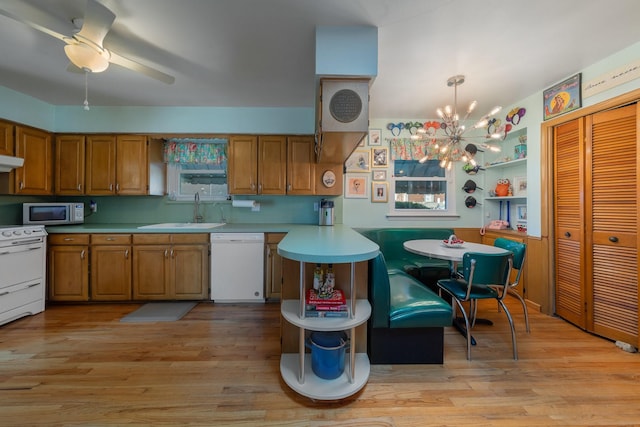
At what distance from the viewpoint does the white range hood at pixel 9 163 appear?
2.46 m

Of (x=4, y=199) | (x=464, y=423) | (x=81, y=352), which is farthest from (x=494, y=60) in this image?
(x=4, y=199)

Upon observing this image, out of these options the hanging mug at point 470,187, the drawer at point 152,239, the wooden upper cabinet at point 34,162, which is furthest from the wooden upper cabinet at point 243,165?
the hanging mug at point 470,187

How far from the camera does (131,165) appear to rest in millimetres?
3207

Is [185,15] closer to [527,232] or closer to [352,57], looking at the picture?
[352,57]

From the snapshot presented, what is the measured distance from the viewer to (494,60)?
7.22 feet

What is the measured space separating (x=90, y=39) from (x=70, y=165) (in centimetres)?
229

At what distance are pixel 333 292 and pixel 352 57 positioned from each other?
1611mm

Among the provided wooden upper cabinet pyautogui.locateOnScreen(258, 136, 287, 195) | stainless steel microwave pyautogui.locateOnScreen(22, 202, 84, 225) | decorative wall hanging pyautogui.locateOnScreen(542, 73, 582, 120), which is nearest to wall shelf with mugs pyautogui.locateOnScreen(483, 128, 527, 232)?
decorative wall hanging pyautogui.locateOnScreen(542, 73, 582, 120)

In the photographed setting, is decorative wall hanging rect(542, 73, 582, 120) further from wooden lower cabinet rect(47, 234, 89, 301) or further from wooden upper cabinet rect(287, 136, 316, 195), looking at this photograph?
wooden lower cabinet rect(47, 234, 89, 301)

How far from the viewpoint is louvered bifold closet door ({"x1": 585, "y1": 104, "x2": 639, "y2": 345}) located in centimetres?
203

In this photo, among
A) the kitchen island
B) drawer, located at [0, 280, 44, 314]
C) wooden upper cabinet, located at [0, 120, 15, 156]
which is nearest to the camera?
the kitchen island

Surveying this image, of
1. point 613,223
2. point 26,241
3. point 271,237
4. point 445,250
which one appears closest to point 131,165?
point 26,241

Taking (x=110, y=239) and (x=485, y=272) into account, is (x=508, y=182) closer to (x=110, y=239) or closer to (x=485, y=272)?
(x=485, y=272)

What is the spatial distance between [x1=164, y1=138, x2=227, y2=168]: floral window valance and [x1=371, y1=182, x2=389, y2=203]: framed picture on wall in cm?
213
